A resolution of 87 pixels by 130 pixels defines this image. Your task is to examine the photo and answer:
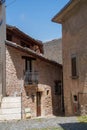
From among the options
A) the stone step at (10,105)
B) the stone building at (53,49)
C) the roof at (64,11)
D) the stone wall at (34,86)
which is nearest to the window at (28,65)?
the stone wall at (34,86)

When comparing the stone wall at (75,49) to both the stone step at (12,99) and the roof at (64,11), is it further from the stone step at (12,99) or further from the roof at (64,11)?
the stone step at (12,99)

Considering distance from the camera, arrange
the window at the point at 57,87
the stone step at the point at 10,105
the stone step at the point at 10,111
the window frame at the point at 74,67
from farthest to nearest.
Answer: the window at the point at 57,87, the window frame at the point at 74,67, the stone step at the point at 10,105, the stone step at the point at 10,111

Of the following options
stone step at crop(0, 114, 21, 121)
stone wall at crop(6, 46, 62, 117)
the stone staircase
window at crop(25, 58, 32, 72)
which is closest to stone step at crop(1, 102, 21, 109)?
the stone staircase

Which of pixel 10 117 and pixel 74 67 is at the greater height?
pixel 74 67

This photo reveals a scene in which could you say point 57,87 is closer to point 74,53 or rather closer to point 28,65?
point 28,65

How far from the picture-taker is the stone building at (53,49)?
34.2 metres

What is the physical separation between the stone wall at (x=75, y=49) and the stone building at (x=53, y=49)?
35.9 feet

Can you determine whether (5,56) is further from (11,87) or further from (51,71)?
(51,71)

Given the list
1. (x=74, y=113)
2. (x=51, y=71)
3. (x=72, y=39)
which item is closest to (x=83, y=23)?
Result: (x=72, y=39)

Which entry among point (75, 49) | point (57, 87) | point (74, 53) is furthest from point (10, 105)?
point (57, 87)

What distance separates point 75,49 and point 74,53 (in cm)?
33

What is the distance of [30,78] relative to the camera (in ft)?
80.8

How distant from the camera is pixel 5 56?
75.1ft

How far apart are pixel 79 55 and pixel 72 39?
1679 millimetres
